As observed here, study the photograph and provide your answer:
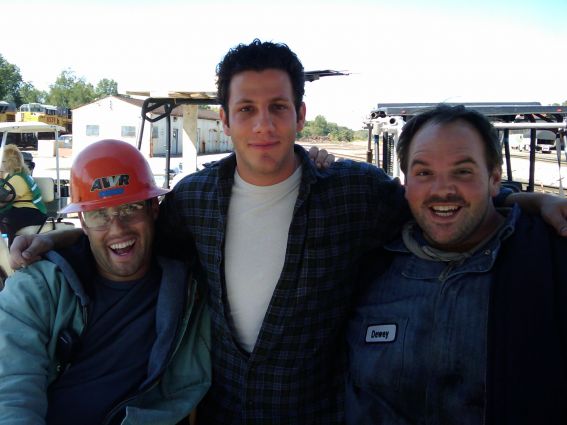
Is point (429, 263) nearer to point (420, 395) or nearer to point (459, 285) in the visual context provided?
point (459, 285)

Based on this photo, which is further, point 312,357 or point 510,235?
point 312,357

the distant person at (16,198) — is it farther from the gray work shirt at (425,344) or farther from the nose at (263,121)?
the gray work shirt at (425,344)

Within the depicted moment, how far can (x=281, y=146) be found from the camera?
2266 millimetres

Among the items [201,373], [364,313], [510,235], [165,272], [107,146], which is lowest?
[201,373]

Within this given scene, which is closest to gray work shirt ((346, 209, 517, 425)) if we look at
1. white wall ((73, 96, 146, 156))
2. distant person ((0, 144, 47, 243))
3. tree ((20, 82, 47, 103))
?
distant person ((0, 144, 47, 243))

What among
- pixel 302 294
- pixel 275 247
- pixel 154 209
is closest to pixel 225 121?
pixel 154 209

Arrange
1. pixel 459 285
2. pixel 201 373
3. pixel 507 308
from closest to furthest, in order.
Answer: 1. pixel 507 308
2. pixel 459 285
3. pixel 201 373

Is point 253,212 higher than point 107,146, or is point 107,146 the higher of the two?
point 107,146

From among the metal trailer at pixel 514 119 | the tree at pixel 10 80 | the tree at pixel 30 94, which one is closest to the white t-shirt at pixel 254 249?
the metal trailer at pixel 514 119

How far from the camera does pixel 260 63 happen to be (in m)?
2.33

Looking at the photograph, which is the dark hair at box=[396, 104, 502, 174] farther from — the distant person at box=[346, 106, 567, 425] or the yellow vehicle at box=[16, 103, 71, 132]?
the yellow vehicle at box=[16, 103, 71, 132]

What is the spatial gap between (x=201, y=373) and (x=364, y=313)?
0.82 metres

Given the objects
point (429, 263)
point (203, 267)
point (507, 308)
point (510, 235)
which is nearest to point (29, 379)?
point (203, 267)

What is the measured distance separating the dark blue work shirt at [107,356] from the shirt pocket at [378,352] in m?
0.94
